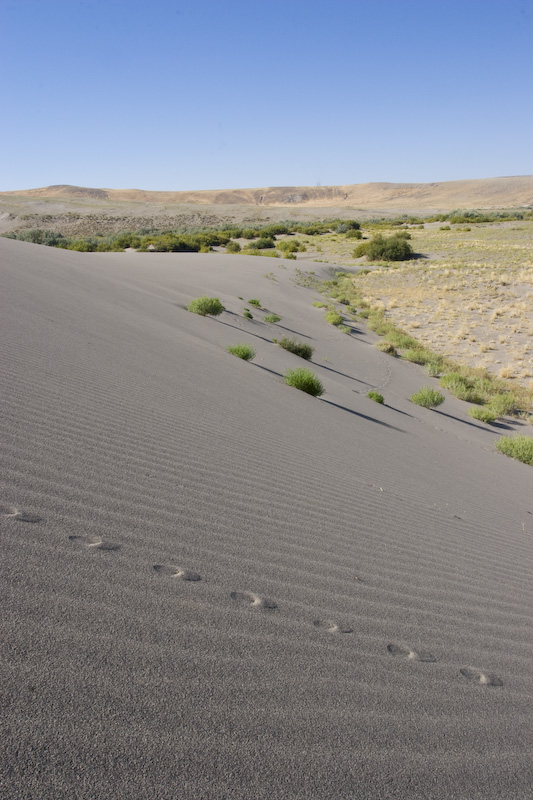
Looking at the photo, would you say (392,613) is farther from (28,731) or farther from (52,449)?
(52,449)

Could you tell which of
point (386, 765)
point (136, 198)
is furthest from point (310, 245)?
point (136, 198)

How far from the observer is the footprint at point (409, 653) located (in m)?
2.55

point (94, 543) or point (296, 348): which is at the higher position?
point (296, 348)

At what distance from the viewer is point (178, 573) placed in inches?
104

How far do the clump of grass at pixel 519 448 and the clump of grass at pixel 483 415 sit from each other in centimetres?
254

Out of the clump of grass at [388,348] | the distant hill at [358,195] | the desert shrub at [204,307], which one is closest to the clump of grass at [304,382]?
the desert shrub at [204,307]

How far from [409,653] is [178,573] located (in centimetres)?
108

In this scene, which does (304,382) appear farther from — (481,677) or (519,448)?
(481,677)

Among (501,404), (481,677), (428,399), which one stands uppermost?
(481,677)

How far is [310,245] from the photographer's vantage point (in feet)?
156

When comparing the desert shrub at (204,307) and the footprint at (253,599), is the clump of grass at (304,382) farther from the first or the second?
the footprint at (253,599)

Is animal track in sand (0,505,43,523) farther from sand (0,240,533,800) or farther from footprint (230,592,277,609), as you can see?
footprint (230,592,277,609)

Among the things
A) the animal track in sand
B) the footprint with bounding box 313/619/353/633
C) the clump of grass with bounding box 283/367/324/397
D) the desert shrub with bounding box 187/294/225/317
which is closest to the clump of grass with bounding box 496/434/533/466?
the clump of grass with bounding box 283/367/324/397

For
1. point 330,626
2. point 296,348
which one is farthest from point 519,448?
point 330,626
